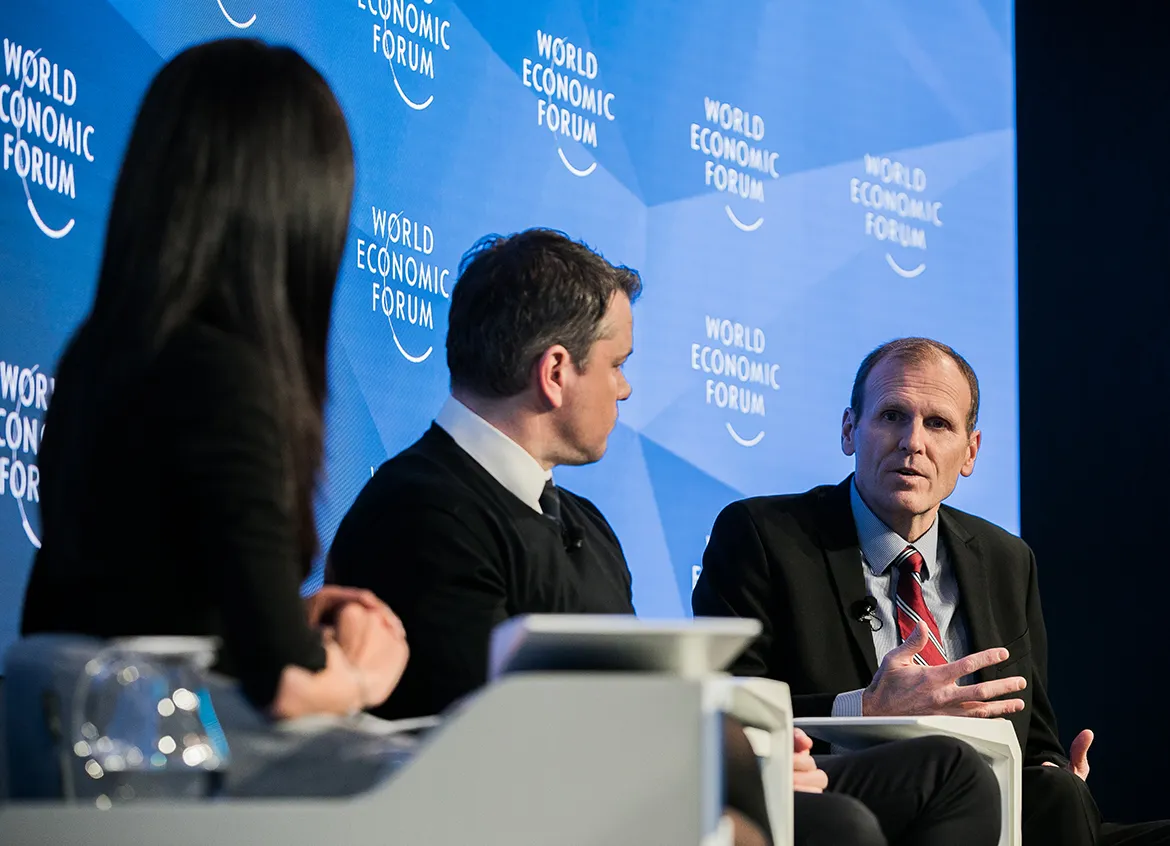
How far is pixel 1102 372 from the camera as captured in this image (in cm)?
582

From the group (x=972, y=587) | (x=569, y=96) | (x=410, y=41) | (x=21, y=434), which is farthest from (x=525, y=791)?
(x=569, y=96)

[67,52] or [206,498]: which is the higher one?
[67,52]

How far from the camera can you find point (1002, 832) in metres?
2.74

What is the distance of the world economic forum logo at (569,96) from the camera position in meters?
4.02

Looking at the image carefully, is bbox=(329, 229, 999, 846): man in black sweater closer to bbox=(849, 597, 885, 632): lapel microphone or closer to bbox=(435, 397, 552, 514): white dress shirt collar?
bbox=(435, 397, 552, 514): white dress shirt collar

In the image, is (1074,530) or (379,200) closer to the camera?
(379,200)

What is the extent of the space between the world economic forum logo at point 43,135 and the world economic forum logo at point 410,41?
891 mm

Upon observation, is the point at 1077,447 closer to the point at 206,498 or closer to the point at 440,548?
the point at 440,548

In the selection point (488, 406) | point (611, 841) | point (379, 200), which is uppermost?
point (379, 200)

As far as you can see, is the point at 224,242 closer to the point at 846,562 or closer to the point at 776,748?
the point at 776,748

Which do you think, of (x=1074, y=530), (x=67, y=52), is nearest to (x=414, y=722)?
(x=67, y=52)

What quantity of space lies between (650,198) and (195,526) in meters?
3.03

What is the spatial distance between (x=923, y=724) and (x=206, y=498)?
1.53 metres

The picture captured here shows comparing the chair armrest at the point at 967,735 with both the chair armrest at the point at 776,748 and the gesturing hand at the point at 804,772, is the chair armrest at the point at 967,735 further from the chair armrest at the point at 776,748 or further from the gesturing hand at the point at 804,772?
the chair armrest at the point at 776,748
